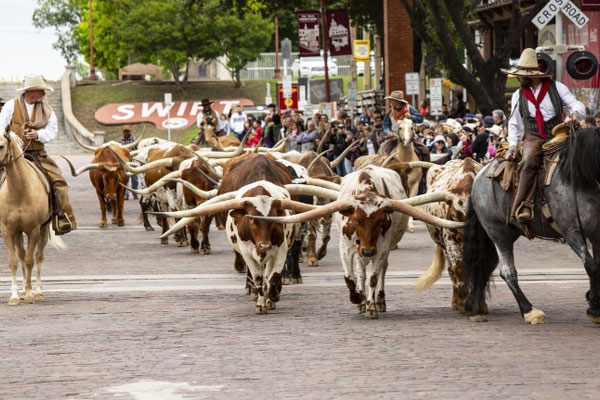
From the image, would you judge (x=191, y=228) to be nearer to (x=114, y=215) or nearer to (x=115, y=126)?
(x=114, y=215)

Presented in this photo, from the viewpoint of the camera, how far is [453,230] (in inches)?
499

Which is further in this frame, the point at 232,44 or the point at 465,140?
the point at 232,44

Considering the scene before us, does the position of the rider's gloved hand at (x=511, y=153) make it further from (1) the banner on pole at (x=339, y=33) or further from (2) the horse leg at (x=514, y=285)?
(1) the banner on pole at (x=339, y=33)

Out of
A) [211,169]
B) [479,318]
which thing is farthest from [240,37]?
[479,318]

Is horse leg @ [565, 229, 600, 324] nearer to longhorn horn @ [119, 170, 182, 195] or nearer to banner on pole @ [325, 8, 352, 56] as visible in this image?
longhorn horn @ [119, 170, 182, 195]

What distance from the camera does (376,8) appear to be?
148ft

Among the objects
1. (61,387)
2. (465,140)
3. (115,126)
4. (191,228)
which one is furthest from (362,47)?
(61,387)

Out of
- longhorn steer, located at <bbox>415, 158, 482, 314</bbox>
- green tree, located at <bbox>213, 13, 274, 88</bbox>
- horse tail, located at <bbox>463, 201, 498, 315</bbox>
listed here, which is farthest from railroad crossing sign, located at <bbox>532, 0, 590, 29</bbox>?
green tree, located at <bbox>213, 13, 274, 88</bbox>

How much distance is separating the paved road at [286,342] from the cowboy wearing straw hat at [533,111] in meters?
1.59

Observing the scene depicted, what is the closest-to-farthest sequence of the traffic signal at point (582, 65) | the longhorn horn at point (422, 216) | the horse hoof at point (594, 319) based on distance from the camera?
1. the horse hoof at point (594, 319)
2. the longhorn horn at point (422, 216)
3. the traffic signal at point (582, 65)

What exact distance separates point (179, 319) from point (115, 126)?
55206mm

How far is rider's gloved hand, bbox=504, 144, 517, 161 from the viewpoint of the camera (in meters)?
11.9

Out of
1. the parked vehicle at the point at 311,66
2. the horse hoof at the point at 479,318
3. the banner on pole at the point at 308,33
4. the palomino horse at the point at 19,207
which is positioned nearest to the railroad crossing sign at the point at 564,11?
the horse hoof at the point at 479,318

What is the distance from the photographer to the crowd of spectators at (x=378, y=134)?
2234 centimetres
